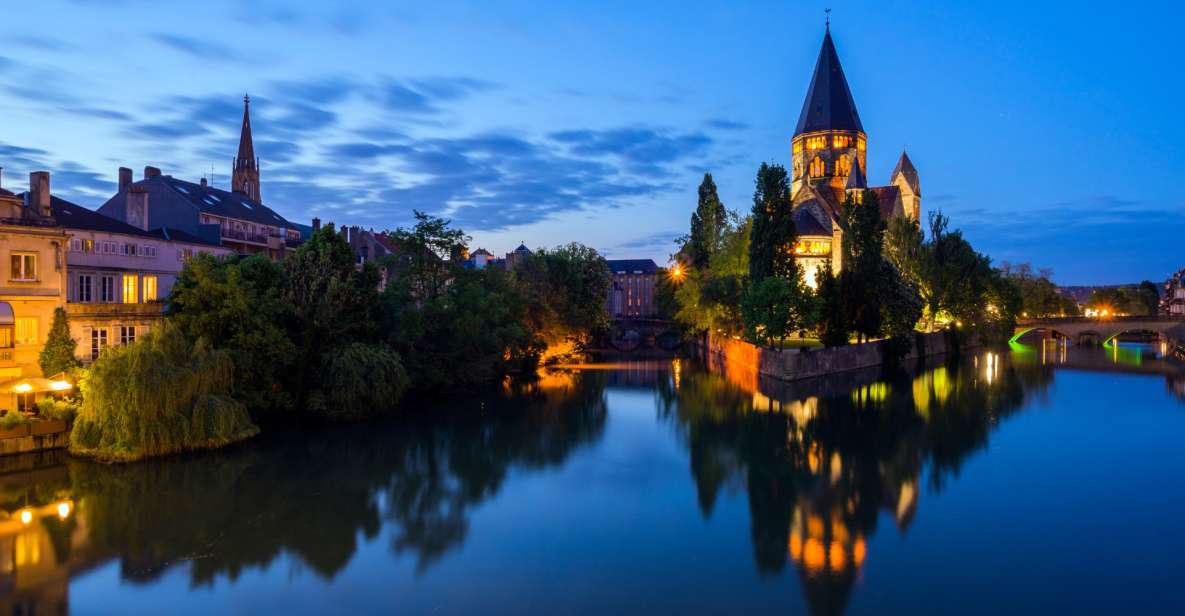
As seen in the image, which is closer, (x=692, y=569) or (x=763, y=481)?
(x=692, y=569)

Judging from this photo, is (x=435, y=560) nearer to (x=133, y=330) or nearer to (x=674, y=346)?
(x=133, y=330)

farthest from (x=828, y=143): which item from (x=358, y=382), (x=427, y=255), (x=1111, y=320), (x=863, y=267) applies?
(x=358, y=382)

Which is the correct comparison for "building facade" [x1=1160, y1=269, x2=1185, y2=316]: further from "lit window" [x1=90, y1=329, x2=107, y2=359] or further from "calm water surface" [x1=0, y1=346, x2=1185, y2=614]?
"lit window" [x1=90, y1=329, x2=107, y2=359]

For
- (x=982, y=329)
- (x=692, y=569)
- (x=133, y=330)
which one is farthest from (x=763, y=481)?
(x=982, y=329)

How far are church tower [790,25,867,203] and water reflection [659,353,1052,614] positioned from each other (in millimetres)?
43379

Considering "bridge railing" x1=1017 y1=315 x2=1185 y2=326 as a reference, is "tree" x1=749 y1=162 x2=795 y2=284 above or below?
above

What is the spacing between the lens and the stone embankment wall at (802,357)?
160 ft

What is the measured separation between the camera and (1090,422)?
35.5 metres

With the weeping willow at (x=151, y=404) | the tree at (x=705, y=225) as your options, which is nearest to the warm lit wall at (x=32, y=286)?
the weeping willow at (x=151, y=404)

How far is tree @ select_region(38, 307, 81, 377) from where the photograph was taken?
2675 centimetres

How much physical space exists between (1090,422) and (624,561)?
28.4 meters

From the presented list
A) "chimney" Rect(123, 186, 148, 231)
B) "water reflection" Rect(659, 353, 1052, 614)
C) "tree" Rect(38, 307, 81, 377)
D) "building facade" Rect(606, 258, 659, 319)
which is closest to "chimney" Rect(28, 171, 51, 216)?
"tree" Rect(38, 307, 81, 377)

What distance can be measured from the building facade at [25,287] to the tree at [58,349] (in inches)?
11.3

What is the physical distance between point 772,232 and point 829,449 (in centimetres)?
2699
